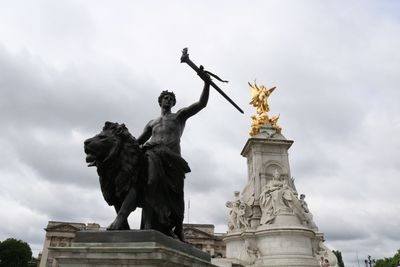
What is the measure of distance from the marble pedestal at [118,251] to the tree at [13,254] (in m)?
71.0

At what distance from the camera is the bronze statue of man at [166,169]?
20.9 feet

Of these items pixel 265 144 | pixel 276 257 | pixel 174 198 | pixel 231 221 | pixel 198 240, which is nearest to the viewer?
pixel 174 198

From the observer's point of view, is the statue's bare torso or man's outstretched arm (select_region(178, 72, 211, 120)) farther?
man's outstretched arm (select_region(178, 72, 211, 120))

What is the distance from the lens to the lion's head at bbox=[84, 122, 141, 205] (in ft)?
19.5

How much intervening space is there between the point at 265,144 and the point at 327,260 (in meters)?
12.0

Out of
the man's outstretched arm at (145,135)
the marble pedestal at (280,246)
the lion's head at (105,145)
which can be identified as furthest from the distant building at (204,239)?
the lion's head at (105,145)

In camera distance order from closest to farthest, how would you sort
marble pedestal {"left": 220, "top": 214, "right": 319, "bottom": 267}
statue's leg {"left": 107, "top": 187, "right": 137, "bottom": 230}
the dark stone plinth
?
1. the dark stone plinth
2. statue's leg {"left": 107, "top": 187, "right": 137, "bottom": 230}
3. marble pedestal {"left": 220, "top": 214, "right": 319, "bottom": 267}

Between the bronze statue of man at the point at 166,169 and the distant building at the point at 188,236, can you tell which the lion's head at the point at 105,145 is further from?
the distant building at the point at 188,236

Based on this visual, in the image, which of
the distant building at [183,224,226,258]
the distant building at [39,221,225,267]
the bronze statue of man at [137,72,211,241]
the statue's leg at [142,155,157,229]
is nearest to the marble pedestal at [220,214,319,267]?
the bronze statue of man at [137,72,211,241]

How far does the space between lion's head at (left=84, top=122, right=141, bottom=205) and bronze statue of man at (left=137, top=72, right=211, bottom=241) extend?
0.36 m

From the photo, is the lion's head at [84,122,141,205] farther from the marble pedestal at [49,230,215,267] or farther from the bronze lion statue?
the marble pedestal at [49,230,215,267]

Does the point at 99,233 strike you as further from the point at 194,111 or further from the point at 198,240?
the point at 198,240

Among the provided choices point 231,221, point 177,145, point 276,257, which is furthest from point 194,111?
point 231,221

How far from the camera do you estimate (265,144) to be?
3516cm
